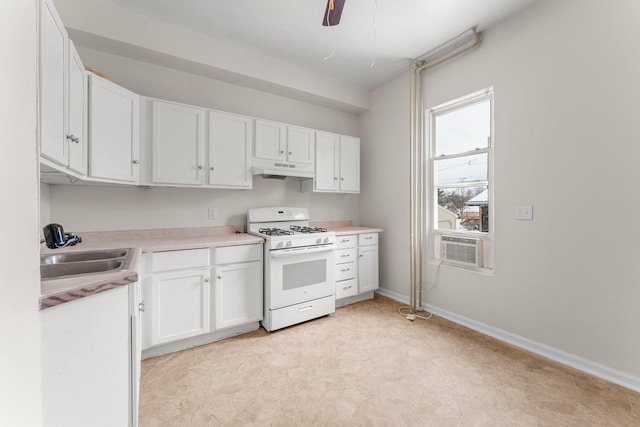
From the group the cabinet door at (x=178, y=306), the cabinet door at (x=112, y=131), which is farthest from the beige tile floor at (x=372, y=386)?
the cabinet door at (x=112, y=131)

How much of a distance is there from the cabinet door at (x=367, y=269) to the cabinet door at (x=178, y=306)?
185 centimetres

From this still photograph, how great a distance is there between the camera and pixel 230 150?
8.99 feet

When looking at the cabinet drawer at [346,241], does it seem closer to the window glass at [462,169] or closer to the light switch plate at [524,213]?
the window glass at [462,169]

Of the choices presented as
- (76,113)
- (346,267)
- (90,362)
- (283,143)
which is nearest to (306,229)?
(346,267)

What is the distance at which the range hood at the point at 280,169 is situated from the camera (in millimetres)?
2877

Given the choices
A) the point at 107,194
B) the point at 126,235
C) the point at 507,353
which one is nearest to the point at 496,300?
the point at 507,353

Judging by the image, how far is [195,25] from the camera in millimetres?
2479

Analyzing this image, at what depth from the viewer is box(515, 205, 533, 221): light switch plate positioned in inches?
89.4

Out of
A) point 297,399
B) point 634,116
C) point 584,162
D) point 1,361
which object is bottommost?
point 297,399

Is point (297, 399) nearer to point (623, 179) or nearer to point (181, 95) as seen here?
point (623, 179)

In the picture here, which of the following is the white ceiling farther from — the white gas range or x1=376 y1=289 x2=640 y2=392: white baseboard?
x1=376 y1=289 x2=640 y2=392: white baseboard

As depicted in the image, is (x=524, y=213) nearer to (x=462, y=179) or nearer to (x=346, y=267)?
(x=462, y=179)

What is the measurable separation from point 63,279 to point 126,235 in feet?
5.51

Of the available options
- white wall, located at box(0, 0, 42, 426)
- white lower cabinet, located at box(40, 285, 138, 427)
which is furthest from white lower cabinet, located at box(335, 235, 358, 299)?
white wall, located at box(0, 0, 42, 426)
